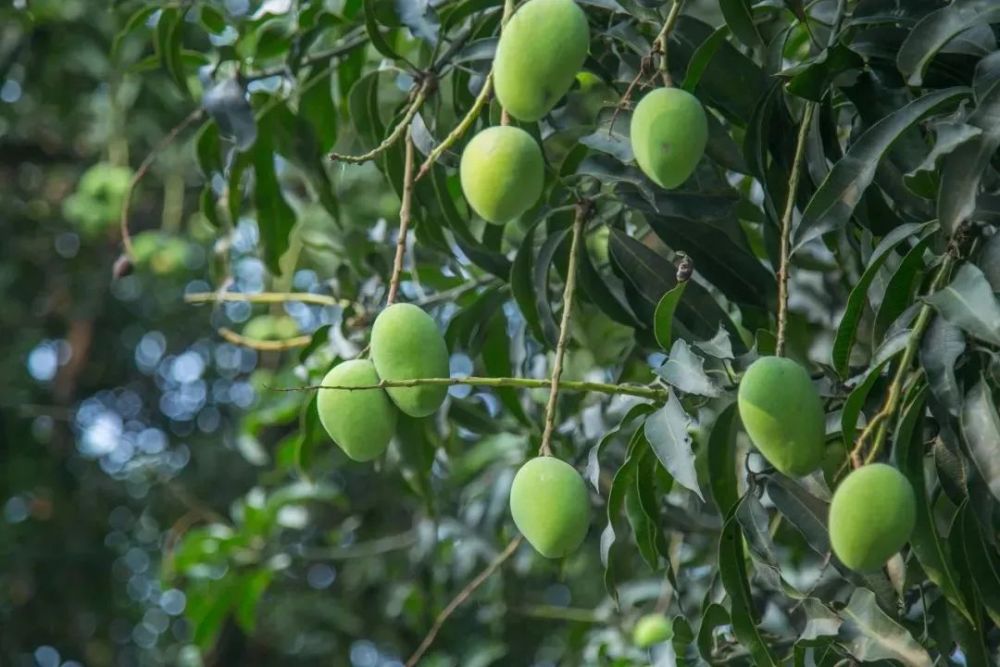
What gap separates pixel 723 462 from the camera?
1.10 m

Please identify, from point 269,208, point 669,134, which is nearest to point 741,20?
point 669,134

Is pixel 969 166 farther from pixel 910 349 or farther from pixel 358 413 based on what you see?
pixel 358 413

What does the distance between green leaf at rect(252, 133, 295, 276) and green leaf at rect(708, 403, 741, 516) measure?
0.62 m

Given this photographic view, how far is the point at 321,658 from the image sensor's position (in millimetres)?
3891

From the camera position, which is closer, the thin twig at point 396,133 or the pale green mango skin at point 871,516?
the pale green mango skin at point 871,516

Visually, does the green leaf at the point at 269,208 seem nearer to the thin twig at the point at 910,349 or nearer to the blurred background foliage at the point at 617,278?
the blurred background foliage at the point at 617,278

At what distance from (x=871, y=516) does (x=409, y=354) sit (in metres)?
0.28

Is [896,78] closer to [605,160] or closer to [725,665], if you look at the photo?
[605,160]

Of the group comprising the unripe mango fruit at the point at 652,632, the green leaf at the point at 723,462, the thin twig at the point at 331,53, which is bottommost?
the unripe mango fruit at the point at 652,632

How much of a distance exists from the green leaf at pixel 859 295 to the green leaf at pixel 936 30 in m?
0.10

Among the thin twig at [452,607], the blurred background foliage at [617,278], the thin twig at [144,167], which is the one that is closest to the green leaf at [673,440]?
the blurred background foliage at [617,278]

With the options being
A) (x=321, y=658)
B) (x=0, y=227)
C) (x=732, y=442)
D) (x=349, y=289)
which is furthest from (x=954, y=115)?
(x=0, y=227)

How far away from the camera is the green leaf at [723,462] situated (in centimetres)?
109

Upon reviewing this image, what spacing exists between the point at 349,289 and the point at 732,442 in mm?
647
